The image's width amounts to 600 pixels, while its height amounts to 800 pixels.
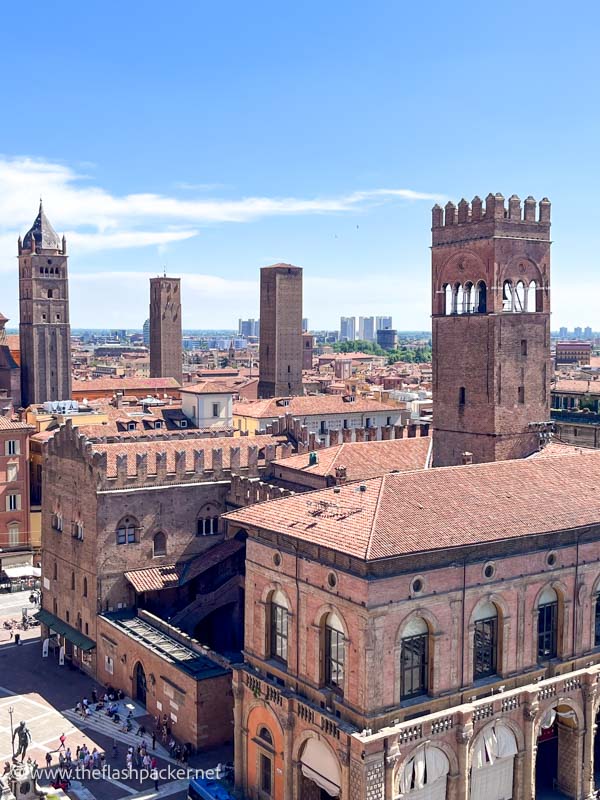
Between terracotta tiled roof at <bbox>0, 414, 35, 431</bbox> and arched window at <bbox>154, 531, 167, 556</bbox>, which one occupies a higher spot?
terracotta tiled roof at <bbox>0, 414, 35, 431</bbox>

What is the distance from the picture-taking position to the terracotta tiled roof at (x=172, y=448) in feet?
168

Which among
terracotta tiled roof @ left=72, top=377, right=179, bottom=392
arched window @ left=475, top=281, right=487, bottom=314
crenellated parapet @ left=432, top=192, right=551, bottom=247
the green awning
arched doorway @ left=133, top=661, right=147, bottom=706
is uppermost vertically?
crenellated parapet @ left=432, top=192, right=551, bottom=247

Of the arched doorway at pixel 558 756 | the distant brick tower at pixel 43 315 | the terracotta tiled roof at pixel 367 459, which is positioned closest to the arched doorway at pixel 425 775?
the arched doorway at pixel 558 756

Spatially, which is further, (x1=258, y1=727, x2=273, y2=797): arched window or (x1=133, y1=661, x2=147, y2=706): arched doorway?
(x1=133, y1=661, x2=147, y2=706): arched doorway

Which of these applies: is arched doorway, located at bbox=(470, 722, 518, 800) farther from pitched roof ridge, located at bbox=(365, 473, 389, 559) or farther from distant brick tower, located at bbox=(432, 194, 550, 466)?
distant brick tower, located at bbox=(432, 194, 550, 466)

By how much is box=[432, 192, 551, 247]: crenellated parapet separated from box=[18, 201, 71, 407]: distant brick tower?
74.5 m

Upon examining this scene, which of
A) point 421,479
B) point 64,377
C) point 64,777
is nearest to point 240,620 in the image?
point 64,777

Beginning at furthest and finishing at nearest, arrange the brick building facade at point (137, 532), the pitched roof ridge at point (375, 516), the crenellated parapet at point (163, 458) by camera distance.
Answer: the crenellated parapet at point (163, 458) < the brick building facade at point (137, 532) < the pitched roof ridge at point (375, 516)

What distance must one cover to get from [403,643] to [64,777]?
17107mm

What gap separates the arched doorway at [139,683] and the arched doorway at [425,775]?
18280mm

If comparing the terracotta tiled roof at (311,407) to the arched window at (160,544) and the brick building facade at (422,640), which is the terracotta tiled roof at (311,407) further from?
the brick building facade at (422,640)

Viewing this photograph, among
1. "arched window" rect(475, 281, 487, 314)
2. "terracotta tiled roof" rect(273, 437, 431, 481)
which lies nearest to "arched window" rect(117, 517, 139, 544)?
"terracotta tiled roof" rect(273, 437, 431, 481)

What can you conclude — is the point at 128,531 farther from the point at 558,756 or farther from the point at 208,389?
the point at 208,389

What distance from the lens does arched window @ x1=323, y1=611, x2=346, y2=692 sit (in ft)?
105
